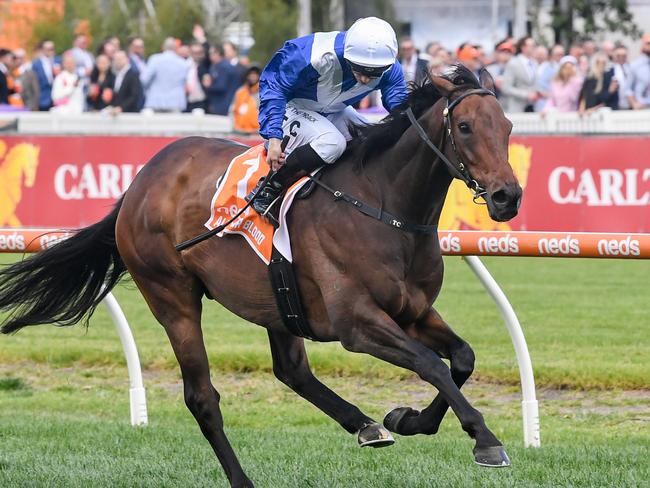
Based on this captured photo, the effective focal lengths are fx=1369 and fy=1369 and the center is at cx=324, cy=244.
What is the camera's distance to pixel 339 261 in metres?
5.32

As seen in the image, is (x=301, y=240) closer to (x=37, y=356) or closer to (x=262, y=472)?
(x=262, y=472)

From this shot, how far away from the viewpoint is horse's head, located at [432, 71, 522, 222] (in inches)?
187

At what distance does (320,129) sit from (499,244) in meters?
1.25

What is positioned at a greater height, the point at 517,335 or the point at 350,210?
the point at 350,210

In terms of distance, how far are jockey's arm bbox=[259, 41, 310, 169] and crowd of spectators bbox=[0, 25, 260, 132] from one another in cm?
1016

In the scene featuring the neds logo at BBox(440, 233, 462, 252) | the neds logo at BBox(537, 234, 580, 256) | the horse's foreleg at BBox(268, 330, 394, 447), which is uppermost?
the neds logo at BBox(537, 234, 580, 256)

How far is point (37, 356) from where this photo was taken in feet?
29.2

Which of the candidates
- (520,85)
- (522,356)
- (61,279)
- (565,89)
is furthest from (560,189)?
(61,279)

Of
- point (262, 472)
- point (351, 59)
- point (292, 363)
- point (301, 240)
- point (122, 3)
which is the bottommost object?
point (122, 3)

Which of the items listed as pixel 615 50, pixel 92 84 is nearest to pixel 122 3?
pixel 92 84

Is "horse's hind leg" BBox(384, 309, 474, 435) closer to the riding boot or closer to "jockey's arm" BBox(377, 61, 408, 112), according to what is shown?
the riding boot

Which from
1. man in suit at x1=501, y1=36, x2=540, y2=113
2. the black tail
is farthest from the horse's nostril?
man in suit at x1=501, y1=36, x2=540, y2=113

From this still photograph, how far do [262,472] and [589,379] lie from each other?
2539mm

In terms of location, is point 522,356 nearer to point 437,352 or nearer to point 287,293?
point 437,352
